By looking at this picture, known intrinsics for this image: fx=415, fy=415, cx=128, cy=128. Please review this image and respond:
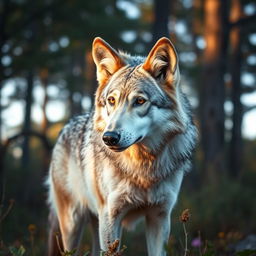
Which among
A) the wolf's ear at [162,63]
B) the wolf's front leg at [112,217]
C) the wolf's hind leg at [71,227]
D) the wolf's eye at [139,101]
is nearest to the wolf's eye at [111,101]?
the wolf's eye at [139,101]

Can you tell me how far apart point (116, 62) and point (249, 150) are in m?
22.7

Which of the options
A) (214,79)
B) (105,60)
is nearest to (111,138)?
(105,60)

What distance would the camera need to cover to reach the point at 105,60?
158 inches

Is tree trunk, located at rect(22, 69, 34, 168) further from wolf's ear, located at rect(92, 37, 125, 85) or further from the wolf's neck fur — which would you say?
the wolf's neck fur

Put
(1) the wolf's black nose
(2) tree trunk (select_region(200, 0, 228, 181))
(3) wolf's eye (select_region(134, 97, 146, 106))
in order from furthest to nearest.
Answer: (2) tree trunk (select_region(200, 0, 228, 181)), (3) wolf's eye (select_region(134, 97, 146, 106)), (1) the wolf's black nose

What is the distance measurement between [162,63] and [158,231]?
1572 millimetres

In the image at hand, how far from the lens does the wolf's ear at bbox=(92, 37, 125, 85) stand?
3943 millimetres

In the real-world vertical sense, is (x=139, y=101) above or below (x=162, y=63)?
below

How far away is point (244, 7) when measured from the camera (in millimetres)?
18328

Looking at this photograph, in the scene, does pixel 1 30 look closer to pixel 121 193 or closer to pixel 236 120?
pixel 121 193

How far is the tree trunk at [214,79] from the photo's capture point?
1106 centimetres

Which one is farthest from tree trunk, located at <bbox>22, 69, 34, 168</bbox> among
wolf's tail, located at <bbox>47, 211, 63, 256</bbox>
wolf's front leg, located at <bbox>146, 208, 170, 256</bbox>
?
wolf's front leg, located at <bbox>146, 208, 170, 256</bbox>

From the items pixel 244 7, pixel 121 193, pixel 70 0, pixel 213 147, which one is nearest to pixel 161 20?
pixel 70 0

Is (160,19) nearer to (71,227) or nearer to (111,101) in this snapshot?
(71,227)
